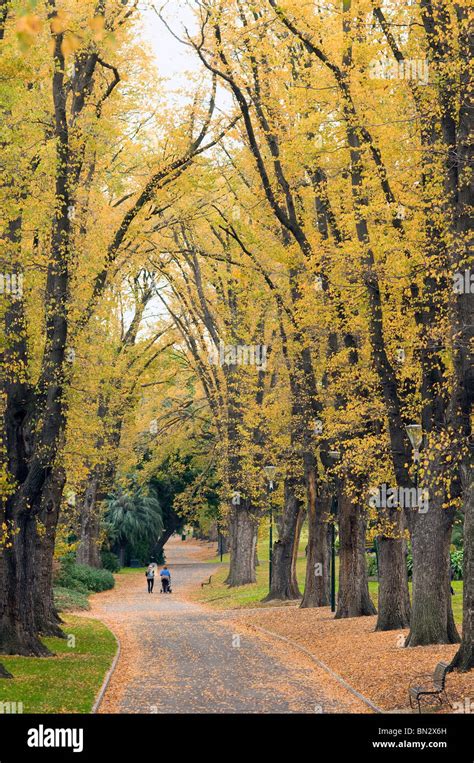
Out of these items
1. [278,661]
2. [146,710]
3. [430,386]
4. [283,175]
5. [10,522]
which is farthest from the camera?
[283,175]

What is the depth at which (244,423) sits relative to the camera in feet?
125

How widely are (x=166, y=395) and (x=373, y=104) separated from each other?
32.0m

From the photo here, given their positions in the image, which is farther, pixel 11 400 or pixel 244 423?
pixel 244 423

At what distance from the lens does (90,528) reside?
49.1 metres

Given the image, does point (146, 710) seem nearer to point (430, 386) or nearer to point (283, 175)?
point (430, 386)

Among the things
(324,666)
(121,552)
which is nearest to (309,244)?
(324,666)

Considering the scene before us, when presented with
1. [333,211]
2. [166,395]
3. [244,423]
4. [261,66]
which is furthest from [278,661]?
[166,395]

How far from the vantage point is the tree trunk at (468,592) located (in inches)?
568

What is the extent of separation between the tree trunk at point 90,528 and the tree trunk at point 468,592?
31.6 m

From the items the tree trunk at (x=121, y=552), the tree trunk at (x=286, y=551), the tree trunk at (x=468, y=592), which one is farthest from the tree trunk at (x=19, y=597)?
the tree trunk at (x=121, y=552)

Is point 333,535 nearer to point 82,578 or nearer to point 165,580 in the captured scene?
point 82,578

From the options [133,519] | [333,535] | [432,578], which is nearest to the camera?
[432,578]

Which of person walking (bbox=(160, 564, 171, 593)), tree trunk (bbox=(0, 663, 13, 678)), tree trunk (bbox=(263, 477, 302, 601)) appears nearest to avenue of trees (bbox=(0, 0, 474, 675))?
tree trunk (bbox=(0, 663, 13, 678))

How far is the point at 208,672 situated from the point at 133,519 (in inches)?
1753
